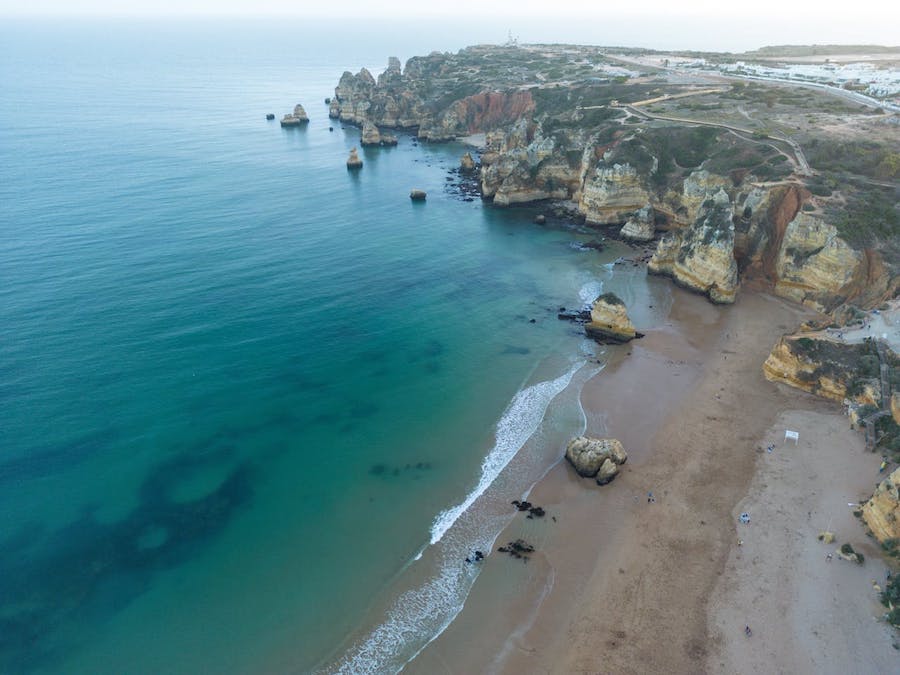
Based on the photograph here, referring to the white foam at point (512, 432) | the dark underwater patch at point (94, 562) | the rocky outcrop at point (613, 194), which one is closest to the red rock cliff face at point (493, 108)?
the rocky outcrop at point (613, 194)

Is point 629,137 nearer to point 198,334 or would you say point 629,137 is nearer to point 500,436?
point 500,436

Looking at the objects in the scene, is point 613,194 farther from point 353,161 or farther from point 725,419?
point 353,161

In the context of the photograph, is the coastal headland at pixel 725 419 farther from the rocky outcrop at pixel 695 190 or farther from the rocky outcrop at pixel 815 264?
the rocky outcrop at pixel 695 190

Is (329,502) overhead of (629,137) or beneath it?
beneath

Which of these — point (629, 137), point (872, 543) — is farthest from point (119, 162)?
point (872, 543)

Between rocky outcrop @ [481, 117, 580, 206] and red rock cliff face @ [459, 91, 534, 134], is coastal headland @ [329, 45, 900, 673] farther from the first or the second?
red rock cliff face @ [459, 91, 534, 134]

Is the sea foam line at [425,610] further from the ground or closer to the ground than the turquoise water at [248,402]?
closer to the ground

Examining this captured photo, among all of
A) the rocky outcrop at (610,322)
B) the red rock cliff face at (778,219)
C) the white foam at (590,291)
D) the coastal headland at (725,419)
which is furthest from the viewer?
the red rock cliff face at (778,219)
